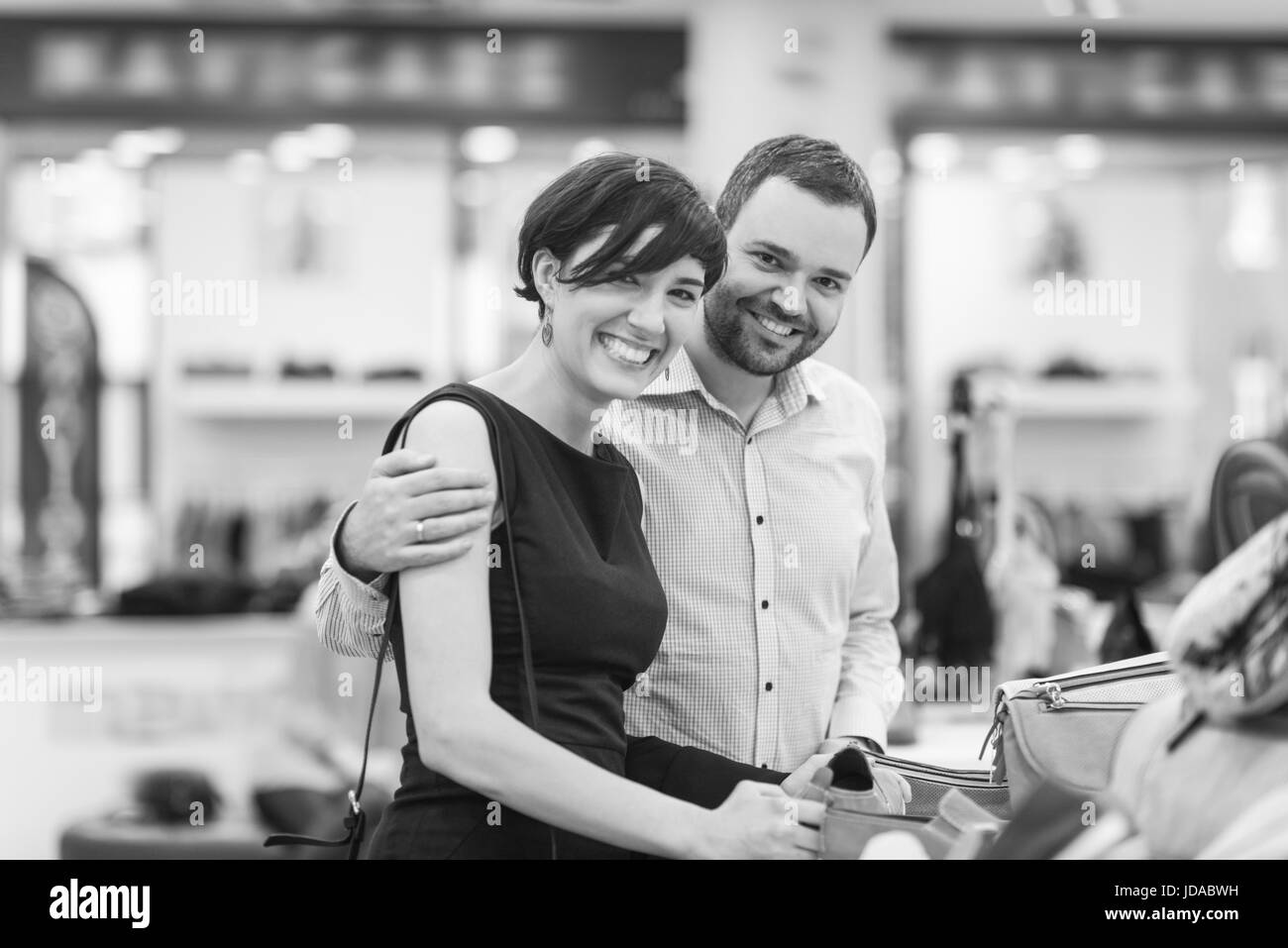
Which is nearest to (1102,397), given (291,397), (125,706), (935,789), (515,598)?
(291,397)

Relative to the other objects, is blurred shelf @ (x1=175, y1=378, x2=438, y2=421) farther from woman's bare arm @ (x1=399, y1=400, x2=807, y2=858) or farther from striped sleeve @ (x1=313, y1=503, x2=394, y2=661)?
woman's bare arm @ (x1=399, y1=400, x2=807, y2=858)

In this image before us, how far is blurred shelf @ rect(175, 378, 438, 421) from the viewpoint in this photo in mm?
6645

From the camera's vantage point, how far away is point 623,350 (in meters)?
1.34

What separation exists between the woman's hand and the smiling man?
0.49 m

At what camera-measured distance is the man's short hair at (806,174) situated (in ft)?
5.34

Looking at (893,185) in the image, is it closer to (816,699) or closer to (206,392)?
(206,392)

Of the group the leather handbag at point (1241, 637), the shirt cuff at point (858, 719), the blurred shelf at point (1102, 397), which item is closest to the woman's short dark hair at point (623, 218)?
the leather handbag at point (1241, 637)

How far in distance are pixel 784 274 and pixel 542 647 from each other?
1.89 feet

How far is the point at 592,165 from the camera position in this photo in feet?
4.43

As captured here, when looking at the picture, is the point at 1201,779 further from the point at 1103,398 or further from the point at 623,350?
the point at 1103,398

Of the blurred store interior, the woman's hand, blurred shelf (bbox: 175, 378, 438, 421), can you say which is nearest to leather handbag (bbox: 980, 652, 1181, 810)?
the woman's hand

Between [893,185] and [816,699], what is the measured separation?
16.6ft

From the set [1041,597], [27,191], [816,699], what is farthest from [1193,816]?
[27,191]
